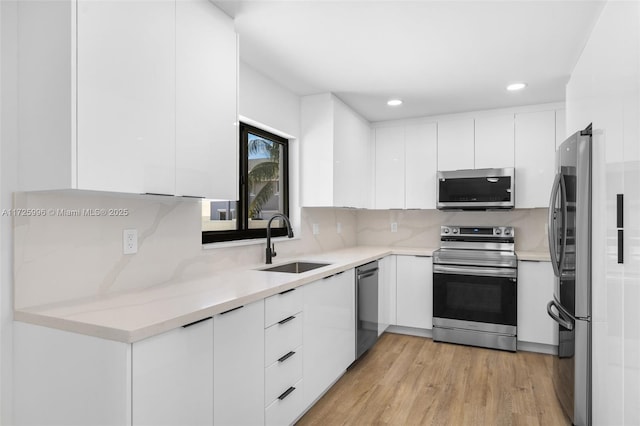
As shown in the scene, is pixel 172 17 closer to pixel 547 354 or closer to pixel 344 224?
pixel 344 224

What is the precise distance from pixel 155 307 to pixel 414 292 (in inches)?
116

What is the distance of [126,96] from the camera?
4.90 feet

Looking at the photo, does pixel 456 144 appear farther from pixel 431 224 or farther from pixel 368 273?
pixel 368 273

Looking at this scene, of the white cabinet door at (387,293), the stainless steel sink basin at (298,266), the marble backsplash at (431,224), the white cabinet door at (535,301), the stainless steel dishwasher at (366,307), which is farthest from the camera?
the marble backsplash at (431,224)

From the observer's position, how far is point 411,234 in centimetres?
A: 457

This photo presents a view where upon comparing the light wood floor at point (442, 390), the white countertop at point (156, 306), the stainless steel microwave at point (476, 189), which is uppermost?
the stainless steel microwave at point (476, 189)

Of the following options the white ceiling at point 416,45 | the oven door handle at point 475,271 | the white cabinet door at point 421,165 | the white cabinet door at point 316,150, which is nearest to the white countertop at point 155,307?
the white cabinet door at point 316,150

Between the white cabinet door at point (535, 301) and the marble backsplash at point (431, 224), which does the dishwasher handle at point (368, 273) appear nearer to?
the marble backsplash at point (431, 224)

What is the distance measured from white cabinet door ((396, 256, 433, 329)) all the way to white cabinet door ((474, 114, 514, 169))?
1.19 meters

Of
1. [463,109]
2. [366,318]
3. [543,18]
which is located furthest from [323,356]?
[463,109]

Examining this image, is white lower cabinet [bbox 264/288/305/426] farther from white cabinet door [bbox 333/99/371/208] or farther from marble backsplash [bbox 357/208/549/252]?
marble backsplash [bbox 357/208/549/252]

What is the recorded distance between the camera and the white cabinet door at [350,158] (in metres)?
3.52

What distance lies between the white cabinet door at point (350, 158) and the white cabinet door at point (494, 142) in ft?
3.87

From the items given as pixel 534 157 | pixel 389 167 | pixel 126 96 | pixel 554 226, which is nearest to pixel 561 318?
pixel 554 226
